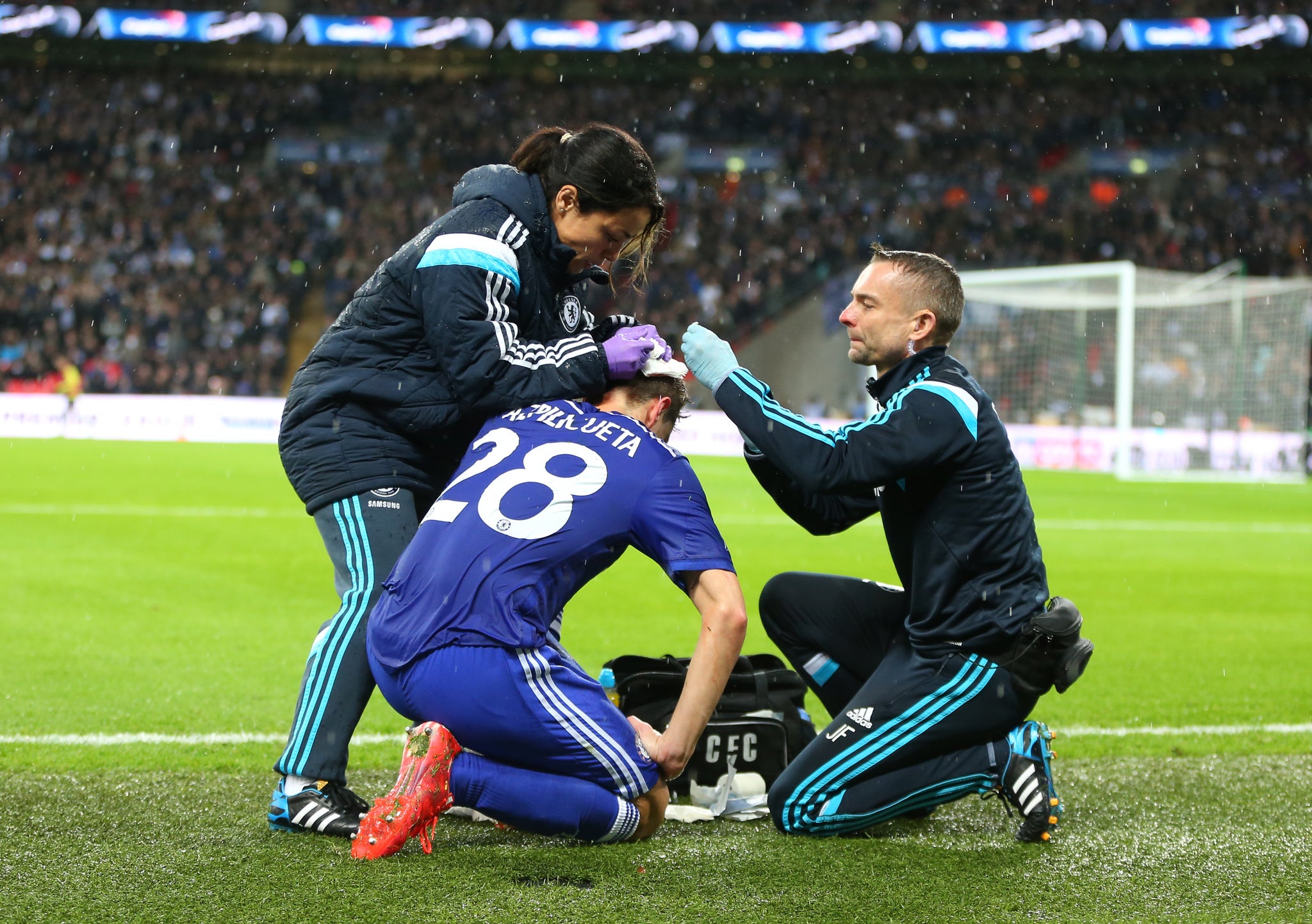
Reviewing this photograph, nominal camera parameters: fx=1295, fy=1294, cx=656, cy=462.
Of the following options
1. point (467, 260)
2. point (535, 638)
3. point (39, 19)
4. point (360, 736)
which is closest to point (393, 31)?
point (39, 19)

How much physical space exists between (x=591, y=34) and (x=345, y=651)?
3392cm

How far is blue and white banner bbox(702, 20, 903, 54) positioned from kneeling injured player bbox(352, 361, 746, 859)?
33.5 metres

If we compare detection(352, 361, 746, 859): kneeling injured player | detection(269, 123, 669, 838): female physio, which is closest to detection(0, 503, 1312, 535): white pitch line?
detection(269, 123, 669, 838): female physio

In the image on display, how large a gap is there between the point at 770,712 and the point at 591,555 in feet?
3.22

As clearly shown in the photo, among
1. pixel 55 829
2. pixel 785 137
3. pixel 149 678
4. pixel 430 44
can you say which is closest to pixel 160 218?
pixel 430 44

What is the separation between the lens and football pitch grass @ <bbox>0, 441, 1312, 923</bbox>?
2900mm

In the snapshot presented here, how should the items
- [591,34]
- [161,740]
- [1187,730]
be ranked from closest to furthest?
[161,740] < [1187,730] < [591,34]

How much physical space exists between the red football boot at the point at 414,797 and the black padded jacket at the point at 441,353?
81cm

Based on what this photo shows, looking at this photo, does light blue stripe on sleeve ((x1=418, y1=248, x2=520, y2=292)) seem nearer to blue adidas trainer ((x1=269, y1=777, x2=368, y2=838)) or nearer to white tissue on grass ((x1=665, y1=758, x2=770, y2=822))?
blue adidas trainer ((x1=269, y1=777, x2=368, y2=838))

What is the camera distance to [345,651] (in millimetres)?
3418

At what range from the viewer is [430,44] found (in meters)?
34.5

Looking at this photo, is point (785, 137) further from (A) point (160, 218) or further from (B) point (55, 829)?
(B) point (55, 829)

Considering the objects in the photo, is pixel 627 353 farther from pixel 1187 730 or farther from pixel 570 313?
pixel 1187 730

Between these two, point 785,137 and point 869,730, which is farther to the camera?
point 785,137
